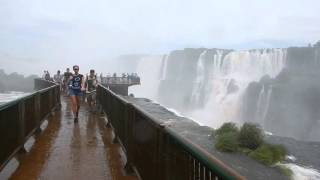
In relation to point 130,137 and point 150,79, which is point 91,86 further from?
point 150,79

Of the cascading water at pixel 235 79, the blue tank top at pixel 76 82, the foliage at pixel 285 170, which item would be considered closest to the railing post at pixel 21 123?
the blue tank top at pixel 76 82

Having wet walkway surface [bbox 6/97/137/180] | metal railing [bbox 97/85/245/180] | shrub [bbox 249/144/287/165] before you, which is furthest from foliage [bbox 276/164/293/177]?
metal railing [bbox 97/85/245/180]

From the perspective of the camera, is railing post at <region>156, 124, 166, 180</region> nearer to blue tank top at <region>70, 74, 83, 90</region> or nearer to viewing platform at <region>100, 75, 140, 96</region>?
blue tank top at <region>70, 74, 83, 90</region>

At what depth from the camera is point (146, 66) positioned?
338 ft

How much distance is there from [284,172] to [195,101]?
2194 inches

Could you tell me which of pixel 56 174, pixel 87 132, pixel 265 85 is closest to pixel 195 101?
pixel 265 85

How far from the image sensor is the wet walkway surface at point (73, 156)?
22.9 ft

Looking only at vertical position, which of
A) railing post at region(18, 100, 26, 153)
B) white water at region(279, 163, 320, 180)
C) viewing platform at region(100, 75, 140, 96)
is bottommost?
white water at region(279, 163, 320, 180)

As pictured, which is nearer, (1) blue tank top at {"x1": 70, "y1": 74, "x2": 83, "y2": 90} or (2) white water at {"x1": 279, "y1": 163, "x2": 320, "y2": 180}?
(1) blue tank top at {"x1": 70, "y1": 74, "x2": 83, "y2": 90}

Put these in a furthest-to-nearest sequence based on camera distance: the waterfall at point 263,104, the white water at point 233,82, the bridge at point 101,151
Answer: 1. the white water at point 233,82
2. the waterfall at point 263,104
3. the bridge at point 101,151

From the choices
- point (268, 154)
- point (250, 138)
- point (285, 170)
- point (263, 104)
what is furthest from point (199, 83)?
point (285, 170)

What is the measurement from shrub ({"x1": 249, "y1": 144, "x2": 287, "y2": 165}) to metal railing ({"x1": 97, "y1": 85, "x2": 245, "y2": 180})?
728 inches

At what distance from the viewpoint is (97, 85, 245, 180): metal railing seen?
9.72 ft

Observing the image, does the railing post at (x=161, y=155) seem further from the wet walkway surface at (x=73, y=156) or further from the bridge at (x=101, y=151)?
the wet walkway surface at (x=73, y=156)
